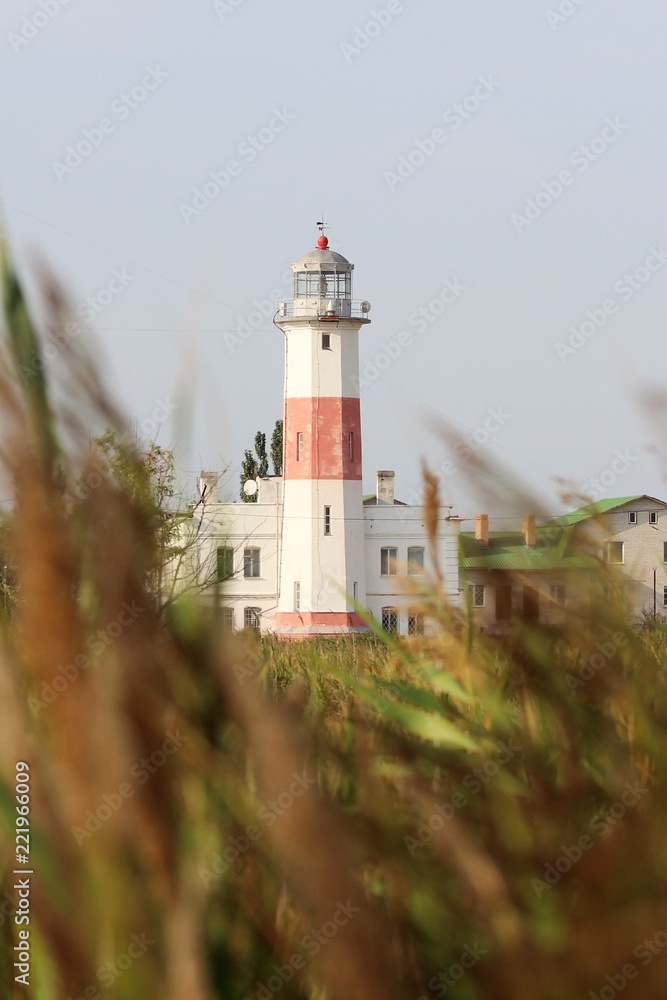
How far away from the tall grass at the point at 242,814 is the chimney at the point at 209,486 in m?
0.09

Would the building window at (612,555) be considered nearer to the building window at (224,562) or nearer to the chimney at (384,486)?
the building window at (224,562)

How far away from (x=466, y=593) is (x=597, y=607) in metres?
0.18

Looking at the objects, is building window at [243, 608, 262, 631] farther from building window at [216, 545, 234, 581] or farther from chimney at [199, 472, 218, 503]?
building window at [216, 545, 234, 581]

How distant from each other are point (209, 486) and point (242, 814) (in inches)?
7.8

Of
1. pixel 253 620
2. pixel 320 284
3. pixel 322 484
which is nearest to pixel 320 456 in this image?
pixel 322 484

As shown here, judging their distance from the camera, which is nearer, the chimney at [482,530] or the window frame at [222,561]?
the window frame at [222,561]

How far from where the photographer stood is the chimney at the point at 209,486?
637 millimetres

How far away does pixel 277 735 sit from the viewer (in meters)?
0.40

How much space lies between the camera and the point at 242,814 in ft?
2.32

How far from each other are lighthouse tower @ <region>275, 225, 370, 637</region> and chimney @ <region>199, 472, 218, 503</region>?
35944 millimetres

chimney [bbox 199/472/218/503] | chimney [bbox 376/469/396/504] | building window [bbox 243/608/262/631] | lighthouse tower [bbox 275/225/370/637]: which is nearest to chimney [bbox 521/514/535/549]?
chimney [bbox 199/472/218/503]

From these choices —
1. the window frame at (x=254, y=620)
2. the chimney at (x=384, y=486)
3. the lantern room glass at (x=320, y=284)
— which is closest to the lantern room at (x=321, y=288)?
the lantern room glass at (x=320, y=284)

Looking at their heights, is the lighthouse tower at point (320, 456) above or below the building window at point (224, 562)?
above

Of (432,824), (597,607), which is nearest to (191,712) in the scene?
(432,824)
